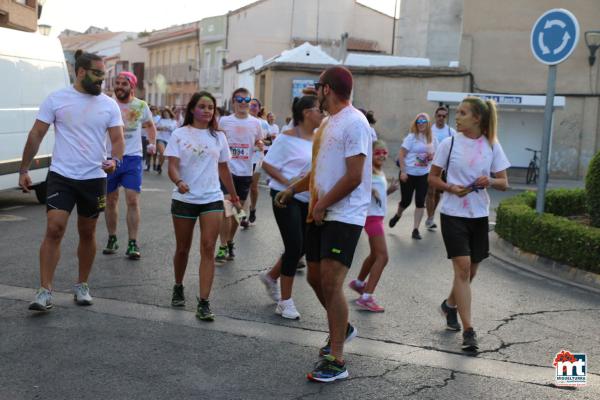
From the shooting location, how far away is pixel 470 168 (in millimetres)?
6277

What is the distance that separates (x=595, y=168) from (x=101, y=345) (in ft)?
22.6

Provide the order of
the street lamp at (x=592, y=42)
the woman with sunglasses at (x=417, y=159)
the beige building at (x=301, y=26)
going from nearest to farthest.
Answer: the woman with sunglasses at (x=417, y=159), the street lamp at (x=592, y=42), the beige building at (x=301, y=26)

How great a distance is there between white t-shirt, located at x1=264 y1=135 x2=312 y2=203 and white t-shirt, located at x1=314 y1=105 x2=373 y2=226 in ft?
5.26

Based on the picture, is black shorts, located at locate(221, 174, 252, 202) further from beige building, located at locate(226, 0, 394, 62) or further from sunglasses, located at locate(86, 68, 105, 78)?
beige building, located at locate(226, 0, 394, 62)

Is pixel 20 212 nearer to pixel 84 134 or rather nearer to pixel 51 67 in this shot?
pixel 51 67

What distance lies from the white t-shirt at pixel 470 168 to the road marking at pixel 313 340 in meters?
1.06

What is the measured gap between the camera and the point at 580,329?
6.91 meters

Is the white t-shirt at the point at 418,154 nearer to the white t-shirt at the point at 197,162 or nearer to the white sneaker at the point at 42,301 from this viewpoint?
the white t-shirt at the point at 197,162

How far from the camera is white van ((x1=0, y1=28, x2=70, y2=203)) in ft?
39.3

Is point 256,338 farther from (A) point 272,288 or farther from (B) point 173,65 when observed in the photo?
(B) point 173,65

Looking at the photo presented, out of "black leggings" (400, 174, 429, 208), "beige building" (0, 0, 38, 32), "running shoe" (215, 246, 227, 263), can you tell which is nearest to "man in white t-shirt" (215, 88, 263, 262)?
"running shoe" (215, 246, 227, 263)

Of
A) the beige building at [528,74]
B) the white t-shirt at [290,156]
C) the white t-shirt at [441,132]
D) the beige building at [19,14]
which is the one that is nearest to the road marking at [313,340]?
the white t-shirt at [290,156]

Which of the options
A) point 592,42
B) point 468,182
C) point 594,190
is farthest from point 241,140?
point 592,42

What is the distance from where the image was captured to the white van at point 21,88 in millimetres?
11969
